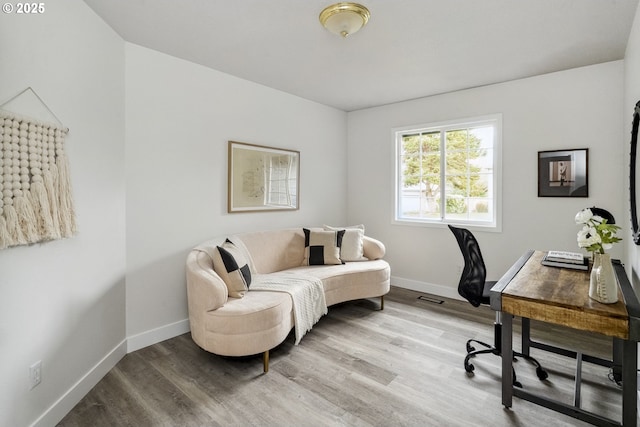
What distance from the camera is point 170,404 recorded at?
2027 millimetres

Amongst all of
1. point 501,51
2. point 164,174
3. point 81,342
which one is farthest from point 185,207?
point 501,51

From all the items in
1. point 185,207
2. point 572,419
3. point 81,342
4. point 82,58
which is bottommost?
point 572,419

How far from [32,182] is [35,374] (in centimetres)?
107

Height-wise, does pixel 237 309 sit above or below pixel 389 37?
below

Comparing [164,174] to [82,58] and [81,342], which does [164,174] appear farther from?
[81,342]

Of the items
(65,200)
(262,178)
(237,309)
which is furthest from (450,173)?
(65,200)

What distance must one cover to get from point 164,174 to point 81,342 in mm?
1459

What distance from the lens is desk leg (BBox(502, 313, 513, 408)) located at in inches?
75.3

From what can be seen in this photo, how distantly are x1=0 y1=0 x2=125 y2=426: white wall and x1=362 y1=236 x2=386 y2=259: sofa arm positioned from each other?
8.53 feet

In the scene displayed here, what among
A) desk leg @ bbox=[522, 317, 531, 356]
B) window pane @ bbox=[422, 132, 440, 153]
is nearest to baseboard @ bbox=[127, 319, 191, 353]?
desk leg @ bbox=[522, 317, 531, 356]

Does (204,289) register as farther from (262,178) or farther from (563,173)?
(563,173)

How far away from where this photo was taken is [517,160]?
140 inches

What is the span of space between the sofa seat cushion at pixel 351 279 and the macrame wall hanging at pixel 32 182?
213 centimetres

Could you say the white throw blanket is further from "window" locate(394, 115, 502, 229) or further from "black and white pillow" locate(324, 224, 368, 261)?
"window" locate(394, 115, 502, 229)
